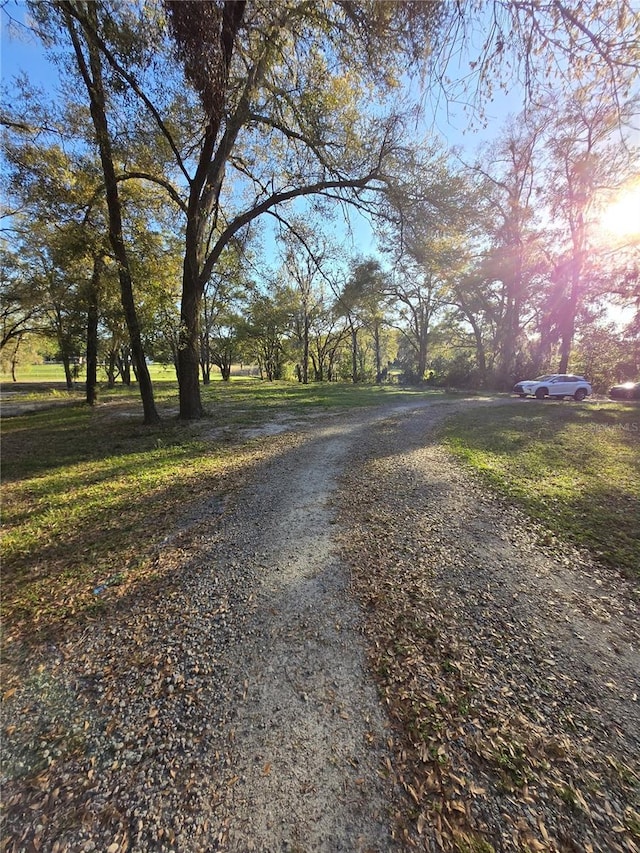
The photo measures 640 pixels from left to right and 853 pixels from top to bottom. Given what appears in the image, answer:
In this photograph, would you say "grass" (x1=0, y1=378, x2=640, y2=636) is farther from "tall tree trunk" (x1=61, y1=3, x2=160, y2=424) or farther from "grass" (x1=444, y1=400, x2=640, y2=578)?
"tall tree trunk" (x1=61, y1=3, x2=160, y2=424)

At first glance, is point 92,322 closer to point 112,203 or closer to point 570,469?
point 112,203

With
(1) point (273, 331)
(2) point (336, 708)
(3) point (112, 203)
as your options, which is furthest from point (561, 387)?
(1) point (273, 331)

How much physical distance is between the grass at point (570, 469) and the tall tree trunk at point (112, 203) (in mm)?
8456

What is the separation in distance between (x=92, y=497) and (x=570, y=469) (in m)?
8.06

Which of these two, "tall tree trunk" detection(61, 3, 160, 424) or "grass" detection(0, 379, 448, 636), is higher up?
"tall tree trunk" detection(61, 3, 160, 424)

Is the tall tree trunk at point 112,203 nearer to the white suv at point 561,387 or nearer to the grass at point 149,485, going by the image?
the grass at point 149,485

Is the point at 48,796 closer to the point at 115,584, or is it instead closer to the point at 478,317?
the point at 115,584

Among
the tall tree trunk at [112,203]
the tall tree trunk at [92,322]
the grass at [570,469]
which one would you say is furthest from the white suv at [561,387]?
the tall tree trunk at [92,322]

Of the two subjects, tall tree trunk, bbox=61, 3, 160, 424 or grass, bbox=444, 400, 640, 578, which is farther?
tall tree trunk, bbox=61, 3, 160, 424

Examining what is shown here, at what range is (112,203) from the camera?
8461 millimetres

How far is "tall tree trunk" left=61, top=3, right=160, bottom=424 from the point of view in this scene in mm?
7023

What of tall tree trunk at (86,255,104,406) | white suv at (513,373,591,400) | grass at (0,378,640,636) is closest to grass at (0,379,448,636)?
grass at (0,378,640,636)

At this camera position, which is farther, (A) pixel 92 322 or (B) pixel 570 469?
(A) pixel 92 322

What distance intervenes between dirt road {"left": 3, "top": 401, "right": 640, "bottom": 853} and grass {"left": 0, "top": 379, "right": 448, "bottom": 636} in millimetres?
520
